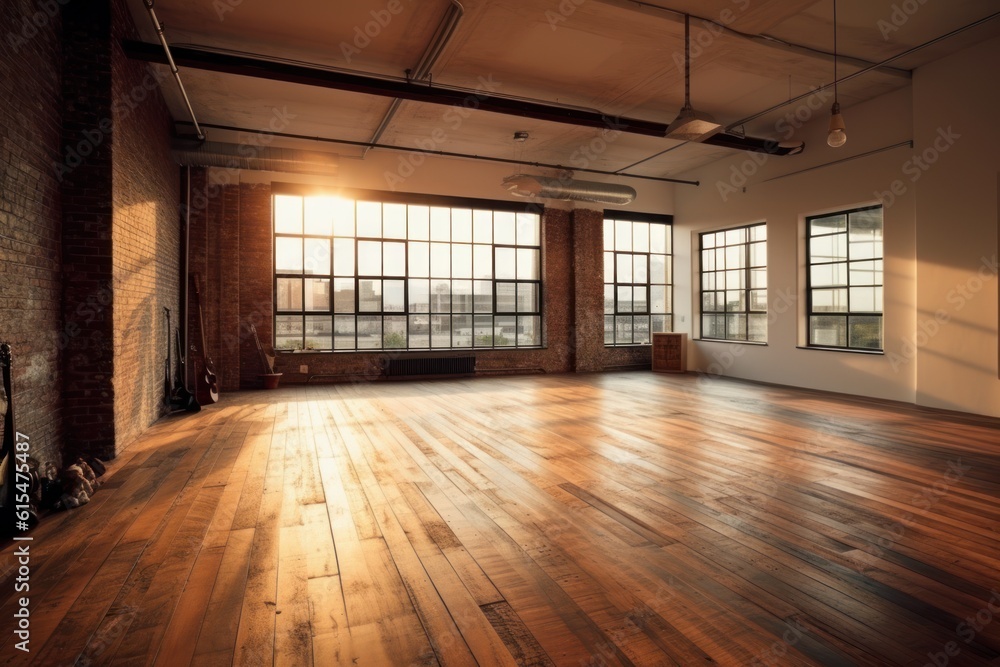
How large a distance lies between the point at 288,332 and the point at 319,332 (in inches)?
20.3

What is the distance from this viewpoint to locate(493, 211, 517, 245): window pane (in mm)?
10641

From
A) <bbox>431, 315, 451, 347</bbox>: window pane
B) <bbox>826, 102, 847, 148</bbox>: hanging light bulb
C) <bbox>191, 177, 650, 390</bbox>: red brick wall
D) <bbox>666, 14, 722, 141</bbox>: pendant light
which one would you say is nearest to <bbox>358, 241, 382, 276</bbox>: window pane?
<bbox>431, 315, 451, 347</bbox>: window pane

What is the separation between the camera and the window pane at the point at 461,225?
33.8ft

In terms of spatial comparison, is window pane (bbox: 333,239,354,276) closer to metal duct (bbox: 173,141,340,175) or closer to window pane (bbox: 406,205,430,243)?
window pane (bbox: 406,205,430,243)

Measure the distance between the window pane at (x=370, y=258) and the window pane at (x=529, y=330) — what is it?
2.99m

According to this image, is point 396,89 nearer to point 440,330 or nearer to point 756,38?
point 756,38

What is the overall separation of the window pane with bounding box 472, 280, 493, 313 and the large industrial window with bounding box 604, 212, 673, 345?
268cm

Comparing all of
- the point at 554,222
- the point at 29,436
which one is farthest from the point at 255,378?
the point at 554,222

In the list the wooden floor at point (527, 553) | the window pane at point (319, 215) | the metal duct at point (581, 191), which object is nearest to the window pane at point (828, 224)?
the metal duct at point (581, 191)

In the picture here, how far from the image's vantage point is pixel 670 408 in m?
6.73

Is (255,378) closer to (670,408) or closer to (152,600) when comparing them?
(670,408)

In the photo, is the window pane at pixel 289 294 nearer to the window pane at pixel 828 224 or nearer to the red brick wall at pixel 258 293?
the red brick wall at pixel 258 293

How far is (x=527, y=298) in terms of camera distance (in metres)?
10.9

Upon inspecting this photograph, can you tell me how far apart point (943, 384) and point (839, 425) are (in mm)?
2222
